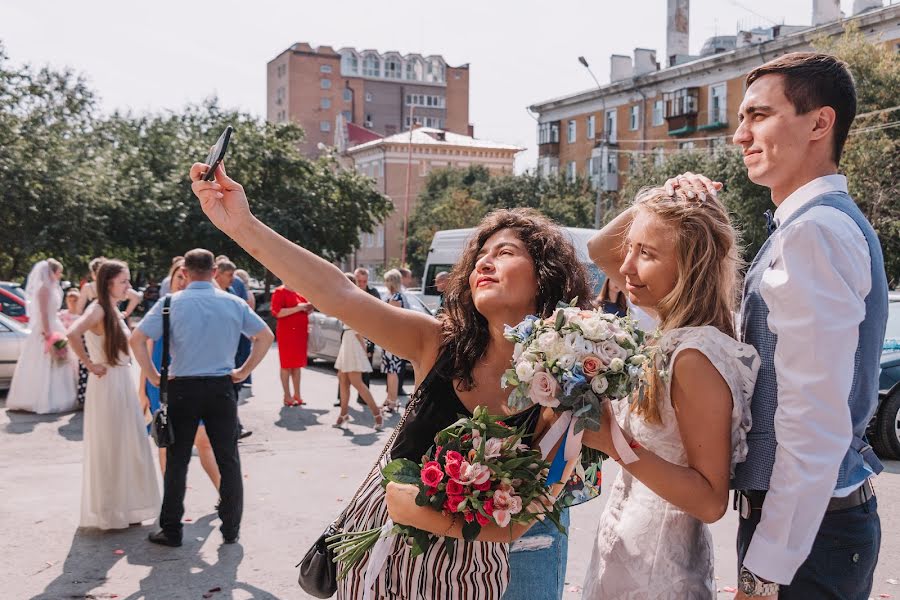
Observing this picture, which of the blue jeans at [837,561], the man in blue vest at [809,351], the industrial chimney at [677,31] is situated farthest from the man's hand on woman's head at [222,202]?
the industrial chimney at [677,31]

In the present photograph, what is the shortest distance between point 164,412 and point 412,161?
67528 mm

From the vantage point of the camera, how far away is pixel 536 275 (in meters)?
2.86

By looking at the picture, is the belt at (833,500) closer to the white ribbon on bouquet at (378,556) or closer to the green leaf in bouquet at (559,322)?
the green leaf in bouquet at (559,322)

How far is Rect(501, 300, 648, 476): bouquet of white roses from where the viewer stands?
7.08ft

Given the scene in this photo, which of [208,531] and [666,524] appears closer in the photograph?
[666,524]

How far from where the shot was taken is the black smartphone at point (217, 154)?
2.74 metres

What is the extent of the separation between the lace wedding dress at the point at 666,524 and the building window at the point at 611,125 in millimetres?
51380

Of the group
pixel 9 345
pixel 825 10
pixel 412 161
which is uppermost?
pixel 825 10

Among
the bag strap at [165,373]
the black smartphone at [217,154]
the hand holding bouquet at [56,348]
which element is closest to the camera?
the black smartphone at [217,154]

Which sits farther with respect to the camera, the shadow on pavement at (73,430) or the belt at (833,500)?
Answer: the shadow on pavement at (73,430)

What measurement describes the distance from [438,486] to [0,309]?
1470 cm

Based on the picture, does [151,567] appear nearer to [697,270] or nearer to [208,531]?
[208,531]

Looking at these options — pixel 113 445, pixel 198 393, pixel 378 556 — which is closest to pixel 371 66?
pixel 113 445

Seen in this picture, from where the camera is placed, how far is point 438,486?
7.48ft
